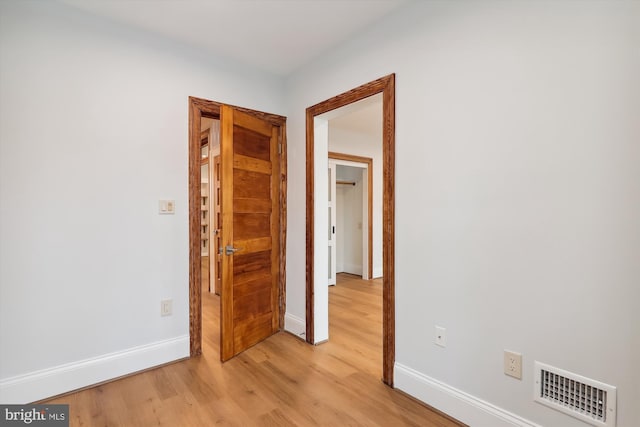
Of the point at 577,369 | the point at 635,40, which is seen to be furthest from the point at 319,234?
the point at 635,40

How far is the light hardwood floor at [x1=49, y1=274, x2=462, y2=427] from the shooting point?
5.99ft

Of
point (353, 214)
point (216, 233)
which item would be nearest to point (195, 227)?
point (216, 233)

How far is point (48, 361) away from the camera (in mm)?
2062

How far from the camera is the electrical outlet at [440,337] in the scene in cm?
190

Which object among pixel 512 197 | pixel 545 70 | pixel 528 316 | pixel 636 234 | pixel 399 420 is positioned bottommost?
pixel 399 420

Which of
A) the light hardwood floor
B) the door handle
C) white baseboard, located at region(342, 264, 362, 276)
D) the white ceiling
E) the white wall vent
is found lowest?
the light hardwood floor

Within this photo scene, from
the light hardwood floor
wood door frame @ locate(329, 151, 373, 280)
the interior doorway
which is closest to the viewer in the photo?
the light hardwood floor

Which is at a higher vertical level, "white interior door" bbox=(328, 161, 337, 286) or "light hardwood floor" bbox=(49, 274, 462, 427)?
"white interior door" bbox=(328, 161, 337, 286)

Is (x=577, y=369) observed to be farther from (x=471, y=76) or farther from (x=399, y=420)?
(x=471, y=76)

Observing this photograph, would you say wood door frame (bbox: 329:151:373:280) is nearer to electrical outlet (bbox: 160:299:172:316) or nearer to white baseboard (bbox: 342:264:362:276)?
white baseboard (bbox: 342:264:362:276)

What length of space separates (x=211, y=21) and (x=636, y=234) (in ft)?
8.98

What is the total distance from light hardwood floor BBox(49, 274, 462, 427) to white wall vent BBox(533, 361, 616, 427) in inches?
21.9

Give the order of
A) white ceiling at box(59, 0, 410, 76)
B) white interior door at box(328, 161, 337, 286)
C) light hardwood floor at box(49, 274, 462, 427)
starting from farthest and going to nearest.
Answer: white interior door at box(328, 161, 337, 286), white ceiling at box(59, 0, 410, 76), light hardwood floor at box(49, 274, 462, 427)

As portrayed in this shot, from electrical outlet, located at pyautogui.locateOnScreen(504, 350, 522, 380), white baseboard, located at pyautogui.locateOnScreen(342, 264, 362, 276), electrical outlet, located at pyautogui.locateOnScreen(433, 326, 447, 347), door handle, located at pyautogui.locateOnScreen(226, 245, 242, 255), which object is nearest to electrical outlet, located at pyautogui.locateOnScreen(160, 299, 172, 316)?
door handle, located at pyautogui.locateOnScreen(226, 245, 242, 255)
